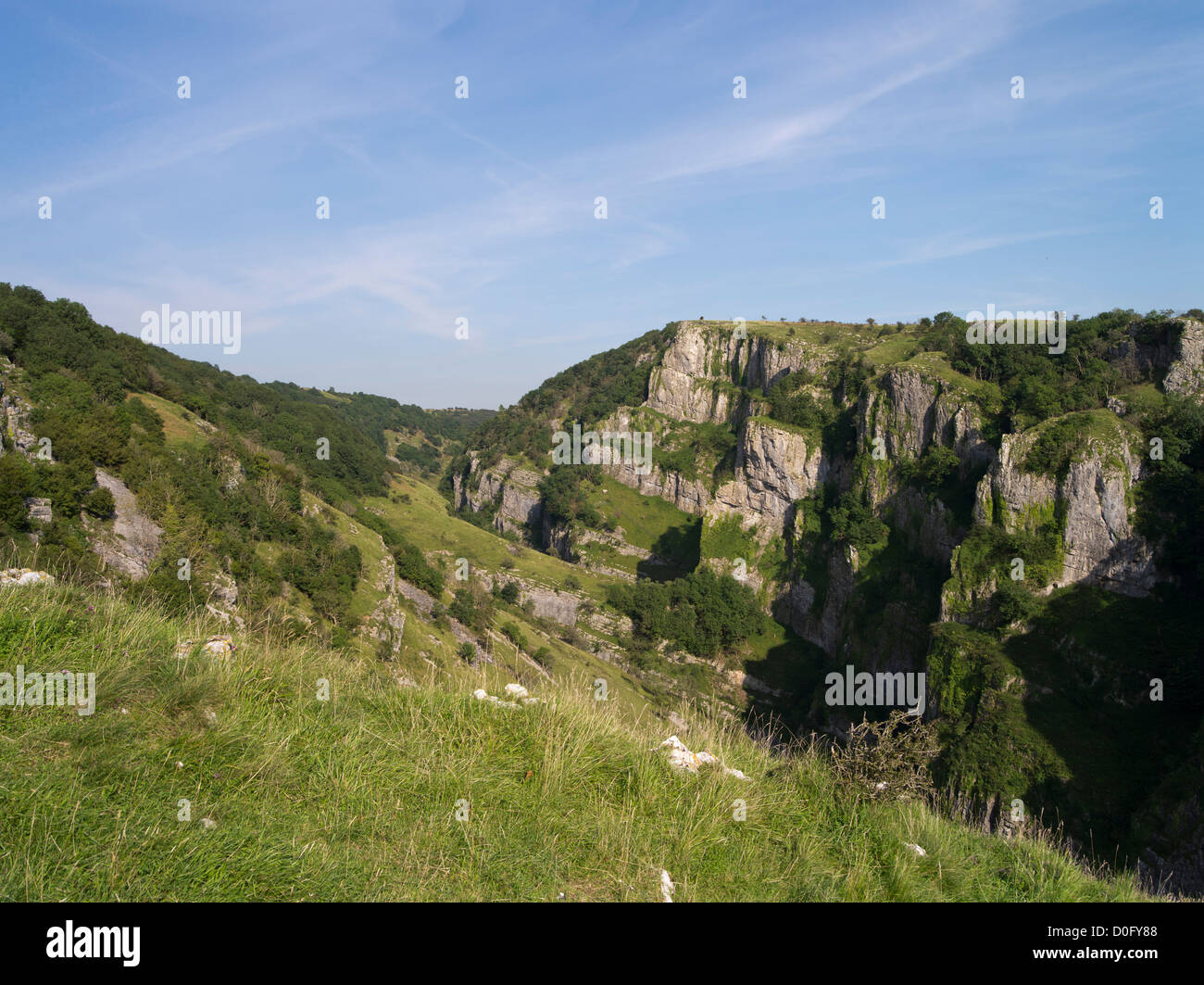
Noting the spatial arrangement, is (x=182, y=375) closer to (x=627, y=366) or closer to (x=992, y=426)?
(x=992, y=426)

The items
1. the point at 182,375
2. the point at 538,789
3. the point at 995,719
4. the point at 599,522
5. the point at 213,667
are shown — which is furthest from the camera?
the point at 599,522

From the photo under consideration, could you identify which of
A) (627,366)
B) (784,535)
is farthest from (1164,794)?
(627,366)

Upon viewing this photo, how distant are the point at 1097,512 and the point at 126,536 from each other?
51.1 metres

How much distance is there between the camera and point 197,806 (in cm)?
385

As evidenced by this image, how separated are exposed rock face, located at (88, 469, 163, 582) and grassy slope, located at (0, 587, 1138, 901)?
20588mm

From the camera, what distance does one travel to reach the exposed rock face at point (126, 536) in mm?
22359

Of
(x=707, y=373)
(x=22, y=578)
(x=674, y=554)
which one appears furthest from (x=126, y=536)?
(x=707, y=373)

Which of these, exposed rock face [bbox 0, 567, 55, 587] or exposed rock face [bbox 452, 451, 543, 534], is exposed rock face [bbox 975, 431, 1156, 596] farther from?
exposed rock face [bbox 452, 451, 543, 534]

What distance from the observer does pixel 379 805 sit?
4.32 metres

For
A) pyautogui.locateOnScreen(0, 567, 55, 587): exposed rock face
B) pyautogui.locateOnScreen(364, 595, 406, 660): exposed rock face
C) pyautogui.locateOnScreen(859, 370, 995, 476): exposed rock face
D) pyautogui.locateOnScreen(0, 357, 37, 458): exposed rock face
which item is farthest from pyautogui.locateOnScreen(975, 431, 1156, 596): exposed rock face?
pyautogui.locateOnScreen(0, 357, 37, 458): exposed rock face
